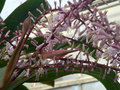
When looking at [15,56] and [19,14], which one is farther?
[19,14]

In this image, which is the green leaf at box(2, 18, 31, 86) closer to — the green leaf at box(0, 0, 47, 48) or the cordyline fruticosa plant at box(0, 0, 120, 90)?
the cordyline fruticosa plant at box(0, 0, 120, 90)

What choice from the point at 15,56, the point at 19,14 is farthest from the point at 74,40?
the point at 19,14

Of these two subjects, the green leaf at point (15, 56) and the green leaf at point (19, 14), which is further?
the green leaf at point (19, 14)

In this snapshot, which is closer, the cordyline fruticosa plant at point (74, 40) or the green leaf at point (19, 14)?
the cordyline fruticosa plant at point (74, 40)

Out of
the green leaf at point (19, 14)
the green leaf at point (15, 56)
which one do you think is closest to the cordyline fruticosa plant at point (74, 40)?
the green leaf at point (15, 56)

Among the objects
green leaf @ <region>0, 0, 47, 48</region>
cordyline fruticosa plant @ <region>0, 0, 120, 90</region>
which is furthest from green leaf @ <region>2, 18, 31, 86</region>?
green leaf @ <region>0, 0, 47, 48</region>

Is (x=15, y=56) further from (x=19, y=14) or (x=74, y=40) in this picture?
(x=19, y=14)

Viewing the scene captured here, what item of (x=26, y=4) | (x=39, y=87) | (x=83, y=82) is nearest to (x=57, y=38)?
(x=26, y=4)

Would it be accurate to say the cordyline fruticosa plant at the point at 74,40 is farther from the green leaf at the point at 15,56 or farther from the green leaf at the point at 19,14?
the green leaf at the point at 19,14

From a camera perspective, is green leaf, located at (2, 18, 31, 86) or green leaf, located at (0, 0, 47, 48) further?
green leaf, located at (0, 0, 47, 48)

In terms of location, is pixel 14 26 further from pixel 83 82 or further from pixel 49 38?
pixel 83 82

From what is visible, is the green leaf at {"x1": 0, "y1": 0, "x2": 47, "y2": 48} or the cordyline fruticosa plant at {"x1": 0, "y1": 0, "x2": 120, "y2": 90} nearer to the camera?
the cordyline fruticosa plant at {"x1": 0, "y1": 0, "x2": 120, "y2": 90}
